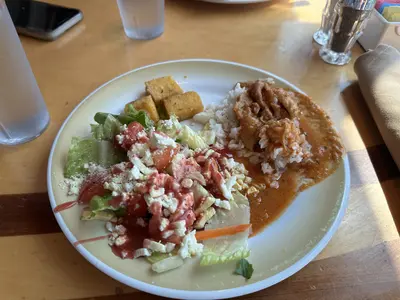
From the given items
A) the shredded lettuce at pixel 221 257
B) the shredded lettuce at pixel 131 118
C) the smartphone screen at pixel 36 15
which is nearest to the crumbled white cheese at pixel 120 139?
the shredded lettuce at pixel 131 118

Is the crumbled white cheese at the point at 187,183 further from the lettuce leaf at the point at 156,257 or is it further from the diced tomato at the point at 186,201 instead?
the lettuce leaf at the point at 156,257

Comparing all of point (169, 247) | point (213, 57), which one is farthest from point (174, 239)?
point (213, 57)

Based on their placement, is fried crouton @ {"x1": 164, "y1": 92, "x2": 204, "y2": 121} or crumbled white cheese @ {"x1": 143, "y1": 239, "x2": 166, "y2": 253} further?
fried crouton @ {"x1": 164, "y1": 92, "x2": 204, "y2": 121}

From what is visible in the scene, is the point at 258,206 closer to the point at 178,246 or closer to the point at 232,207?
the point at 232,207

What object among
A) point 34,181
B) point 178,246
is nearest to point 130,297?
point 178,246

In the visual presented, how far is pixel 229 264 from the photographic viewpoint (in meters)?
0.95

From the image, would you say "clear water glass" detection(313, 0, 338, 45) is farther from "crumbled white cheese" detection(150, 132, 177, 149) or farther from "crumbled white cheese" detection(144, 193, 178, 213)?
"crumbled white cheese" detection(144, 193, 178, 213)

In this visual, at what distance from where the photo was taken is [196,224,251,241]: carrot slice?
40.0 inches

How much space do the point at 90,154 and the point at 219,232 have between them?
467 mm

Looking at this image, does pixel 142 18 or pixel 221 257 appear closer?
pixel 221 257

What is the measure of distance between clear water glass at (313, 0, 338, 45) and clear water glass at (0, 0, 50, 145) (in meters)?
1.25

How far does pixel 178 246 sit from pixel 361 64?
1065 millimetres

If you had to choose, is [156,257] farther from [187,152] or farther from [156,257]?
[187,152]

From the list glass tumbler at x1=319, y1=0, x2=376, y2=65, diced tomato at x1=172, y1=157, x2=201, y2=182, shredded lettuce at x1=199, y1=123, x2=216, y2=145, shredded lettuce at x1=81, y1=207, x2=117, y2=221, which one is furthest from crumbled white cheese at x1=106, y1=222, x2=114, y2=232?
glass tumbler at x1=319, y1=0, x2=376, y2=65
